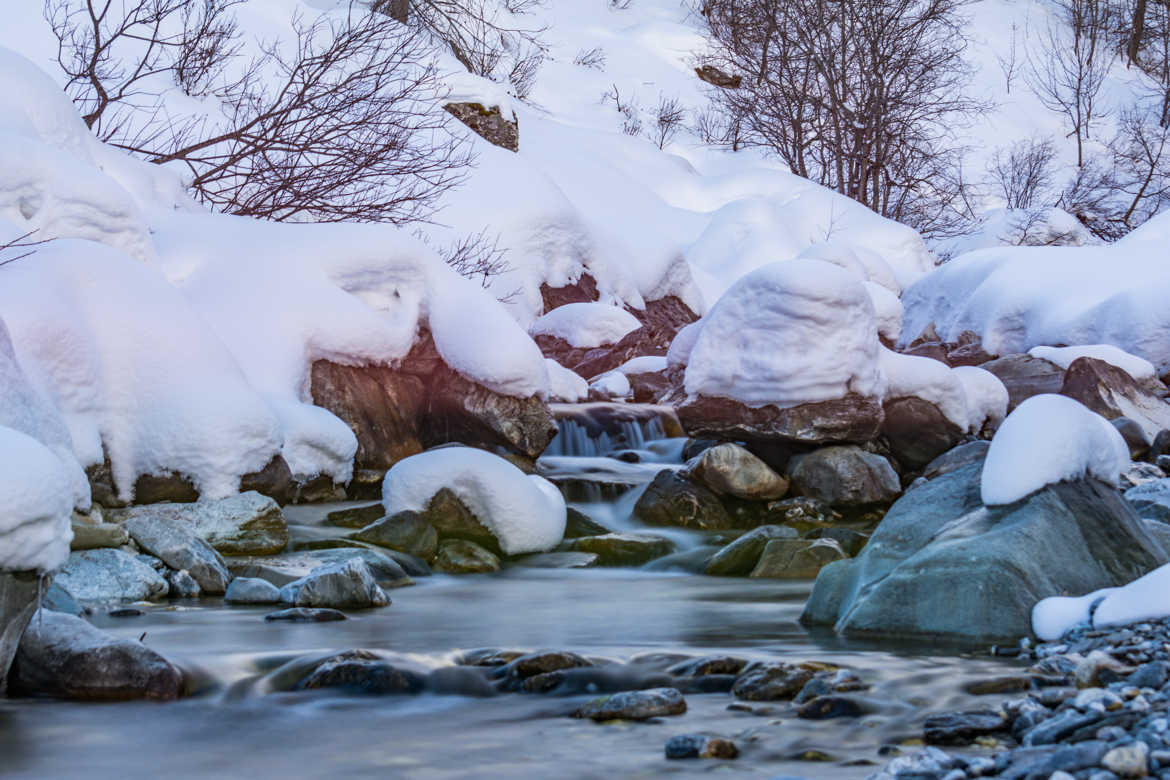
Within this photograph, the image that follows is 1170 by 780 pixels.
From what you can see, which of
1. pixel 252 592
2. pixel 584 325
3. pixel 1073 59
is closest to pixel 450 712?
pixel 252 592

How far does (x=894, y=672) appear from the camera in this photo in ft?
9.95

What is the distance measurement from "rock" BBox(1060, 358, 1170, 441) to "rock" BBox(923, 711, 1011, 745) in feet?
24.7

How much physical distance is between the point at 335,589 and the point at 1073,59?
27.6 meters

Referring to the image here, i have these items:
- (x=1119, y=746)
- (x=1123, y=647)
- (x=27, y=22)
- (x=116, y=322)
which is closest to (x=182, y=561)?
(x=116, y=322)

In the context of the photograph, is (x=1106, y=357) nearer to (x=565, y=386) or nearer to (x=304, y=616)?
(x=565, y=386)

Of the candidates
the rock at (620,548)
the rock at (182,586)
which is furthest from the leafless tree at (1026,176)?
the rock at (182,586)

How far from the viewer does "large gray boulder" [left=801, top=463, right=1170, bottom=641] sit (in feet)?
11.4

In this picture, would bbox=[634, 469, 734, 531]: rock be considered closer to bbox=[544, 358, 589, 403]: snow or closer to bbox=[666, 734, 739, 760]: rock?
bbox=[544, 358, 589, 403]: snow

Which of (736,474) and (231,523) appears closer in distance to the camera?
(231,523)

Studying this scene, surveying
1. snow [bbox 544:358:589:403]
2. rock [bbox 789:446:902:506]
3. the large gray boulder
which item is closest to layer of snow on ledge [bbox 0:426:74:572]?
the large gray boulder

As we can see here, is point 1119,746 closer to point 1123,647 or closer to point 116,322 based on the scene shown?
point 1123,647

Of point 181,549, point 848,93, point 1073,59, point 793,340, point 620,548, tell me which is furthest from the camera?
point 1073,59

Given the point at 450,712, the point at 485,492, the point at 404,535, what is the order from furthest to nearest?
the point at 485,492
the point at 404,535
the point at 450,712

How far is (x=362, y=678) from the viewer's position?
3.10 m
